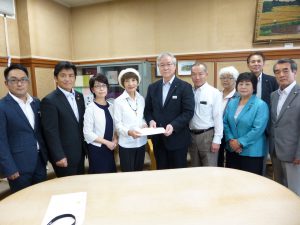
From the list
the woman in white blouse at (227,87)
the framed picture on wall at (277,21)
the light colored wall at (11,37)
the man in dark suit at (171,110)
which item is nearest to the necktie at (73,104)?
the man in dark suit at (171,110)

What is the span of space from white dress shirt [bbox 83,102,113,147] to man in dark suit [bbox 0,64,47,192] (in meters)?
0.36

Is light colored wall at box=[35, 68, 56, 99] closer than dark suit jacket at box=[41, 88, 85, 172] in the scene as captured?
No

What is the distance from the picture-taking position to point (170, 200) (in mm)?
1204

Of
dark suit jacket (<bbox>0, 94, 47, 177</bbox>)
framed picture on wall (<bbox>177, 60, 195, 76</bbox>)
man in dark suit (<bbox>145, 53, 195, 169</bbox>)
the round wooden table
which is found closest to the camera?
the round wooden table

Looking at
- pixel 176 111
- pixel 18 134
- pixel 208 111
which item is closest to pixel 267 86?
pixel 208 111

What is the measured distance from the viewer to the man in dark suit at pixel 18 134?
1.62 meters

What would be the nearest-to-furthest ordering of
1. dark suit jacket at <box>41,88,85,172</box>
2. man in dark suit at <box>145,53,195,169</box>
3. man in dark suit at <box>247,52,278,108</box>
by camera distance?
dark suit jacket at <box>41,88,85,172</box>
man in dark suit at <box>145,53,195,169</box>
man in dark suit at <box>247,52,278,108</box>

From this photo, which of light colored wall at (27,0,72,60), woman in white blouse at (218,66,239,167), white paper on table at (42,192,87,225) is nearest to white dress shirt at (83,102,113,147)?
white paper on table at (42,192,87,225)

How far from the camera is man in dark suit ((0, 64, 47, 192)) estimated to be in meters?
1.62

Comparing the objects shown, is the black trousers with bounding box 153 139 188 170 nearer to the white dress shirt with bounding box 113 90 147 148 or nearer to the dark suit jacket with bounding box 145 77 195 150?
the dark suit jacket with bounding box 145 77 195 150

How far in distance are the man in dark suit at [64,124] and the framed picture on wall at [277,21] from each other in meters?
2.87

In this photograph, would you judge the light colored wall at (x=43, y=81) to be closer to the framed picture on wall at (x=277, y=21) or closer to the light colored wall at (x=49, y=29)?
the light colored wall at (x=49, y=29)

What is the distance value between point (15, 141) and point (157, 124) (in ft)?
3.77

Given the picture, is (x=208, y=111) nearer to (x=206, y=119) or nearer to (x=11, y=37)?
(x=206, y=119)
